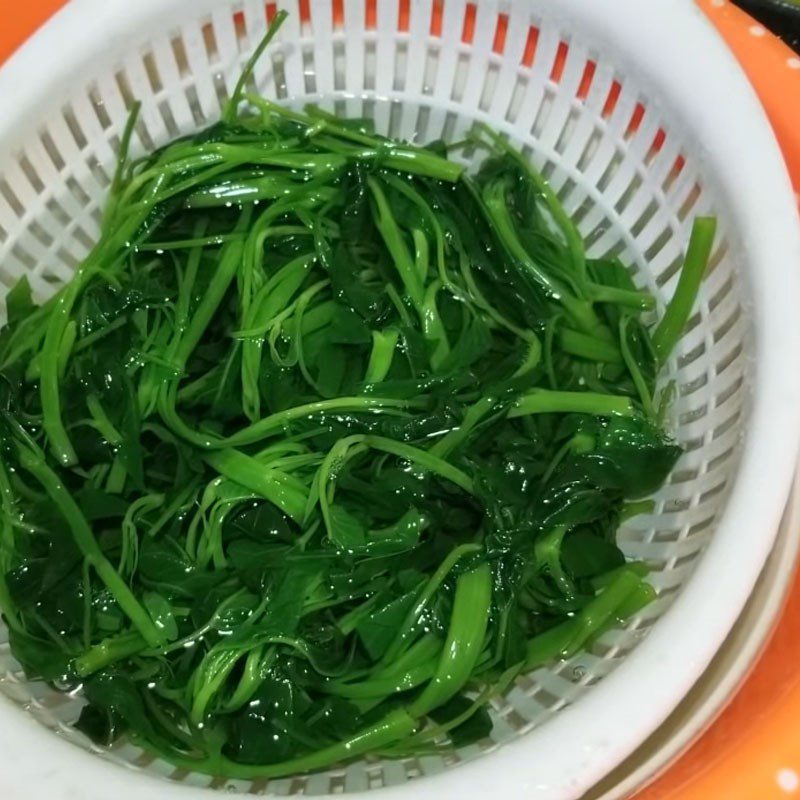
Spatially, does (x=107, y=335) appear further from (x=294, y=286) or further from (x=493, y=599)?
(x=493, y=599)

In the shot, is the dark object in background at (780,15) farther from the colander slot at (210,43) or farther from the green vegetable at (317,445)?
the colander slot at (210,43)

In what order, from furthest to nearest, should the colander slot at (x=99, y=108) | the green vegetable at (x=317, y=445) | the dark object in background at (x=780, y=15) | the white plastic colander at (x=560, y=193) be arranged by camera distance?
the dark object in background at (x=780, y=15) < the colander slot at (x=99, y=108) < the green vegetable at (x=317, y=445) < the white plastic colander at (x=560, y=193)

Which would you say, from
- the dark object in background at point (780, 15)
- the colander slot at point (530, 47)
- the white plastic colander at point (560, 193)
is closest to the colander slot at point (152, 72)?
the white plastic colander at point (560, 193)

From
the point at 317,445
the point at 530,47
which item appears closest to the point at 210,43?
the point at 530,47

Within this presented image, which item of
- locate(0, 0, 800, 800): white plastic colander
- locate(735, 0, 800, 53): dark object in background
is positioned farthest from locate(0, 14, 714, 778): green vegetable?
locate(735, 0, 800, 53): dark object in background

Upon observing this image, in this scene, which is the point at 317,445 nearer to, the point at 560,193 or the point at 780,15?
the point at 560,193

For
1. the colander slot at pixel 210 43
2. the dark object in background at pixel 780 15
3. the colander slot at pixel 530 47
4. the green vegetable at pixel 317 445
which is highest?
the dark object in background at pixel 780 15

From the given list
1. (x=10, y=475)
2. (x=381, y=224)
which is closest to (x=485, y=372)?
(x=381, y=224)
